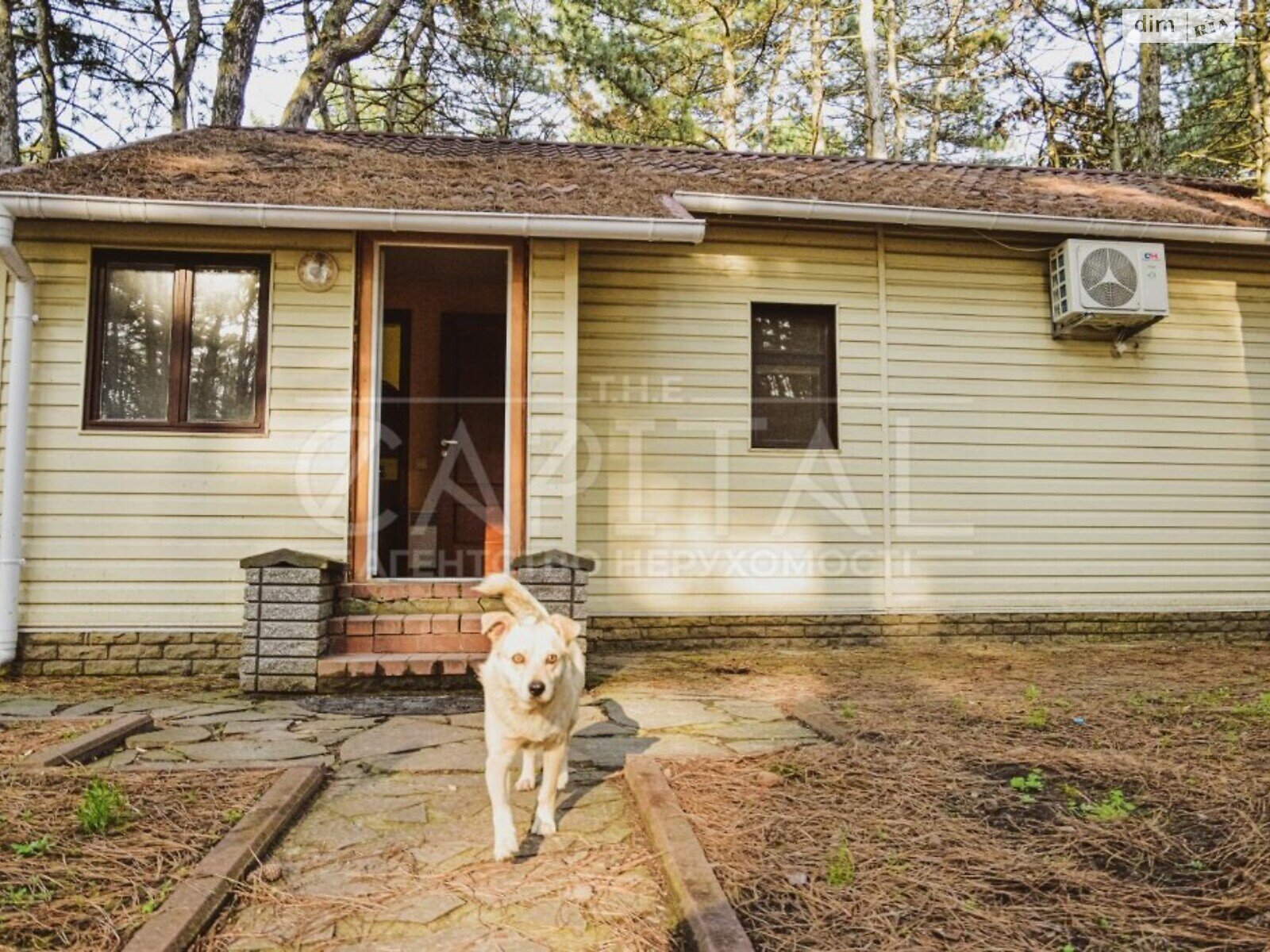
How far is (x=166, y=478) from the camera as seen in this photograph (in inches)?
214

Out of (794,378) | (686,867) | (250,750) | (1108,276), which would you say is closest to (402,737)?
(250,750)

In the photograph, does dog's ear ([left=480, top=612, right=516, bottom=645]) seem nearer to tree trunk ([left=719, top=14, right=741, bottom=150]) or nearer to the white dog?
the white dog

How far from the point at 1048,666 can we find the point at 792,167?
16.3 feet

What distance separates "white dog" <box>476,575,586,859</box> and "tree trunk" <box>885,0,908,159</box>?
656 inches

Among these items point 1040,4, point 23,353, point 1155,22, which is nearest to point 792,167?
point 23,353

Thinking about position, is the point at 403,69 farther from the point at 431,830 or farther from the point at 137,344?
the point at 431,830

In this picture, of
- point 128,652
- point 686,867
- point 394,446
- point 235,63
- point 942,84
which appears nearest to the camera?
point 686,867

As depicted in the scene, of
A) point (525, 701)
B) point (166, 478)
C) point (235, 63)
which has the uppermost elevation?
point (235, 63)

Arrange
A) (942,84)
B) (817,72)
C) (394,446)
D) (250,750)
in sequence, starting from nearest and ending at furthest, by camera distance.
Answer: (250,750) < (394,446) < (817,72) < (942,84)

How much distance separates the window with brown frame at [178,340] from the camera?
5520 mm

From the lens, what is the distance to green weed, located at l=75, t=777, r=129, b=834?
2.51 meters

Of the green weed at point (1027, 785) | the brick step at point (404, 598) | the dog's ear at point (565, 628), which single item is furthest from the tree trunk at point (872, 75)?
the dog's ear at point (565, 628)

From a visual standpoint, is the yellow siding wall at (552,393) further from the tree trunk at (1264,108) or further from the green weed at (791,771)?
the tree trunk at (1264,108)

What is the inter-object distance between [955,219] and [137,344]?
6.11 m
